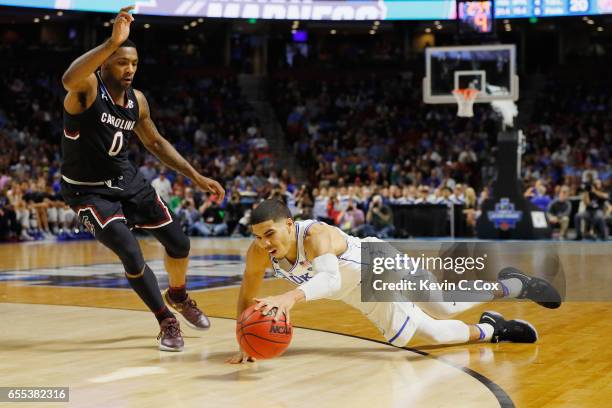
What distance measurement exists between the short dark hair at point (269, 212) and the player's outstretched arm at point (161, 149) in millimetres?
1278

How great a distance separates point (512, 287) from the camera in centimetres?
584

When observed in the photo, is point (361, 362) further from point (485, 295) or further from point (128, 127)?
point (128, 127)

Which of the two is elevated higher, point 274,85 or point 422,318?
point 274,85

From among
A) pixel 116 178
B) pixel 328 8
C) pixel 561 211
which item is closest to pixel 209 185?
pixel 116 178

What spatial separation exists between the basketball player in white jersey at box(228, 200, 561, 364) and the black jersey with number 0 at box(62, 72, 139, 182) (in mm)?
1138

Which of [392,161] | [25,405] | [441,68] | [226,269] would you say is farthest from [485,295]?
[392,161]

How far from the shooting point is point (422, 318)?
5234 millimetres

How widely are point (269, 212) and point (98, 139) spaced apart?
1.54 m

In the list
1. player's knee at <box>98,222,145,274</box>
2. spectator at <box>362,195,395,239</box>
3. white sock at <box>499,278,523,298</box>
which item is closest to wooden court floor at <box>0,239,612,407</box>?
white sock at <box>499,278,523,298</box>

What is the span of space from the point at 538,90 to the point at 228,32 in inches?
392

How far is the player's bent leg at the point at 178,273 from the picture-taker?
19.5 ft

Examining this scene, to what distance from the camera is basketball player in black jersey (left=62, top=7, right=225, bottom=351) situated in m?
5.48

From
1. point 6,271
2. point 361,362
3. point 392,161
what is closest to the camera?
point 361,362

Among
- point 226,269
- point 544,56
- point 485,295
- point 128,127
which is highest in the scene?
point 544,56
